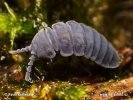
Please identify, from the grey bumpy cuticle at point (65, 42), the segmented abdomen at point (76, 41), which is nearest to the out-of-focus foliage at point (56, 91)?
the grey bumpy cuticle at point (65, 42)

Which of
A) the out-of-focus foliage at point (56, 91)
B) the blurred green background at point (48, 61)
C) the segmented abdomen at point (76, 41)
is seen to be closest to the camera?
the out-of-focus foliage at point (56, 91)

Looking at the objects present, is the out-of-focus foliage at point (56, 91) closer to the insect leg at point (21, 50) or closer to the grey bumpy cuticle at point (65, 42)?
the grey bumpy cuticle at point (65, 42)

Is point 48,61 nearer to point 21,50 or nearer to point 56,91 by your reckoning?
point 21,50

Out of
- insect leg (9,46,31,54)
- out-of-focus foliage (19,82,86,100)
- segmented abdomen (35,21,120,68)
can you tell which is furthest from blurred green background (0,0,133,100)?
segmented abdomen (35,21,120,68)

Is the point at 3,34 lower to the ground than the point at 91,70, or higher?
higher

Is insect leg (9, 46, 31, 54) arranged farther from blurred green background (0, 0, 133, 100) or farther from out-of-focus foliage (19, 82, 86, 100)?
out-of-focus foliage (19, 82, 86, 100)

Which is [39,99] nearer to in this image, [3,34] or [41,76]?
[41,76]

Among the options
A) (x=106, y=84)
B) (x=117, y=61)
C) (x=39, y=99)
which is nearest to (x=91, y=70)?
(x=117, y=61)
